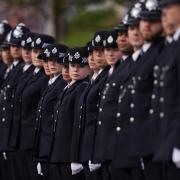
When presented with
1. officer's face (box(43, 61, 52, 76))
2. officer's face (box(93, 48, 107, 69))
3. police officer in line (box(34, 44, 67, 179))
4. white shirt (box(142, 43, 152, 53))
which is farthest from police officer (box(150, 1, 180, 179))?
officer's face (box(43, 61, 52, 76))

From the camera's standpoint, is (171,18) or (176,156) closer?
(176,156)

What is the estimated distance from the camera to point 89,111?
15.8 meters

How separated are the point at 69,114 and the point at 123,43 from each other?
7.41 feet

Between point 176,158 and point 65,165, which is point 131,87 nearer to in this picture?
point 176,158

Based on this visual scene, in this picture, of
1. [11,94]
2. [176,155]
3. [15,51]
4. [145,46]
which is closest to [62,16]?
[15,51]

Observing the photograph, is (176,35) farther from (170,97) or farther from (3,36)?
(3,36)

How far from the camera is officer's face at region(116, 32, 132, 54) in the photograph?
1444cm

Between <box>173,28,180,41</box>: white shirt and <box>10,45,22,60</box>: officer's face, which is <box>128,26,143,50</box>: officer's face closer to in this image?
<box>173,28,180,41</box>: white shirt

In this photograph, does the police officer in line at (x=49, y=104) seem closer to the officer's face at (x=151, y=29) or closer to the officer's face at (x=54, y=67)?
the officer's face at (x=54, y=67)

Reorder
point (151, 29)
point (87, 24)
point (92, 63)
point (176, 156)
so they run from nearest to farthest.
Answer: point (176, 156)
point (151, 29)
point (92, 63)
point (87, 24)

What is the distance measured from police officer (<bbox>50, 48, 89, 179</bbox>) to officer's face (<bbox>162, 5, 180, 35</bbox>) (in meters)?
3.64

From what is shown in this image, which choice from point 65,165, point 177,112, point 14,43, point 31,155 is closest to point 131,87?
point 177,112

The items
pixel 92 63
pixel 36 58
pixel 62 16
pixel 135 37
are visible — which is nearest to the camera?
pixel 135 37

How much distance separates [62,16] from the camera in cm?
3750
